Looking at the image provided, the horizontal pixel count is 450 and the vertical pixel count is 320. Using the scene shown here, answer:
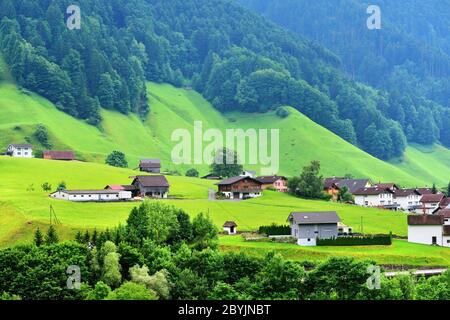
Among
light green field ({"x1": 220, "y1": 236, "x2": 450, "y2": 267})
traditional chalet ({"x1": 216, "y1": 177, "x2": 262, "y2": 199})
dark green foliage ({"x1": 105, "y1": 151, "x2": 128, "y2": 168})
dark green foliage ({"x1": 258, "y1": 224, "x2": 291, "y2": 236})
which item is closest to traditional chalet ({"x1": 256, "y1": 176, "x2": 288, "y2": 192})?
traditional chalet ({"x1": 216, "y1": 177, "x2": 262, "y2": 199})

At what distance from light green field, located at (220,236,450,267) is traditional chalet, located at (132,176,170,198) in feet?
90.2

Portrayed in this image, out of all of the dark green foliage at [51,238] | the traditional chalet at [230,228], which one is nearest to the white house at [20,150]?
the traditional chalet at [230,228]

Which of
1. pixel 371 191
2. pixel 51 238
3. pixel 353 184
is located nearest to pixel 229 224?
pixel 51 238

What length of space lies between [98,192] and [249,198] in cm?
2130

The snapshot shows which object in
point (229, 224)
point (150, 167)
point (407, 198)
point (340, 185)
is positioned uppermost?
point (150, 167)

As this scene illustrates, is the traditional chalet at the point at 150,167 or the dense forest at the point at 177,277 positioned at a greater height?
the traditional chalet at the point at 150,167

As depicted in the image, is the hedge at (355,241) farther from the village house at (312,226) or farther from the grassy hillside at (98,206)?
the grassy hillside at (98,206)

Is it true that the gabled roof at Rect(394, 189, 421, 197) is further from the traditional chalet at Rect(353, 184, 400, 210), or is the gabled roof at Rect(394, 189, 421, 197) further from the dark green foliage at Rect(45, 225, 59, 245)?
the dark green foliage at Rect(45, 225, 59, 245)

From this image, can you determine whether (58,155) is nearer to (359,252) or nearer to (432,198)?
(432,198)

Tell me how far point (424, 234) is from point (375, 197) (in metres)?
36.9

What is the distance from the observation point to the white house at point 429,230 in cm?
8125

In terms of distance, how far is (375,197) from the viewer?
389ft
